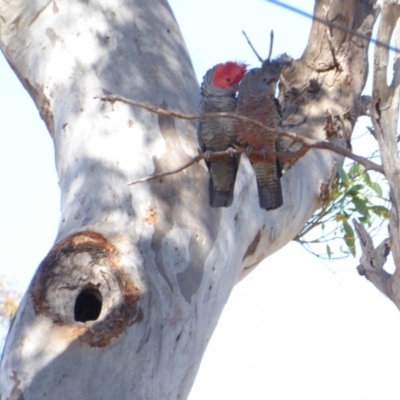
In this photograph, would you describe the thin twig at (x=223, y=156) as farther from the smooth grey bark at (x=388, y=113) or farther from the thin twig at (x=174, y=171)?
the smooth grey bark at (x=388, y=113)

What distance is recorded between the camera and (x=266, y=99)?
3.33m

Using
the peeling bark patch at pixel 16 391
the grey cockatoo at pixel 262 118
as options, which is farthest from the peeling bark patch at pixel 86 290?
the grey cockatoo at pixel 262 118

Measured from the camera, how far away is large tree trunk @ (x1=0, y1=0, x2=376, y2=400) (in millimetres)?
2676

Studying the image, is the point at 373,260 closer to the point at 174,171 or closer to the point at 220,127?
the point at 220,127

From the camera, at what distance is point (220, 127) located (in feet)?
10.8

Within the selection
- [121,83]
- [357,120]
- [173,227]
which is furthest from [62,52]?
[357,120]

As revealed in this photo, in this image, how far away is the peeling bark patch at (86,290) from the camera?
2.68 m

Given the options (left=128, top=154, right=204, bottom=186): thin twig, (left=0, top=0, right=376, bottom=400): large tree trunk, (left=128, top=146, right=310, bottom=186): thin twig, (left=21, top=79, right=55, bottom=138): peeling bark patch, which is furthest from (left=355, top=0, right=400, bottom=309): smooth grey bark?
(left=21, top=79, right=55, bottom=138): peeling bark patch

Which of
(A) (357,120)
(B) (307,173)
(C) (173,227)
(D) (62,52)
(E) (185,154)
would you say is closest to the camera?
(C) (173,227)

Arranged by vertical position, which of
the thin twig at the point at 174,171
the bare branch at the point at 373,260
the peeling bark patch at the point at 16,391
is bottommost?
the peeling bark patch at the point at 16,391

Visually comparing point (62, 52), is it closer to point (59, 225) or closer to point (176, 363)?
point (59, 225)

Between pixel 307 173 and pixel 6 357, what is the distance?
1.76 metres

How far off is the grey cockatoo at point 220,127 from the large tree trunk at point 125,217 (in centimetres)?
7

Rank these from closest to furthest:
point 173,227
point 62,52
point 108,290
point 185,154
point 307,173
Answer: point 108,290
point 173,227
point 185,154
point 62,52
point 307,173
